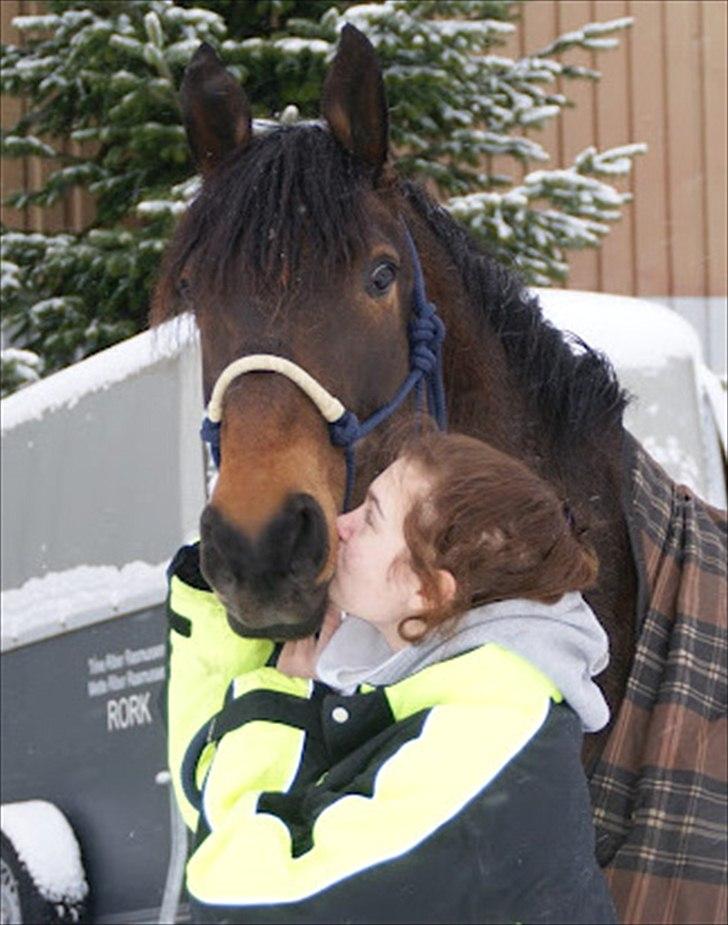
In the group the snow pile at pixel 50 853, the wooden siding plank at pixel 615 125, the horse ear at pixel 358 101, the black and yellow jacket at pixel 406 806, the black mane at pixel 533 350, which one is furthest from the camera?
the wooden siding plank at pixel 615 125

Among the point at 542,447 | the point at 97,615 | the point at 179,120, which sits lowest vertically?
the point at 97,615

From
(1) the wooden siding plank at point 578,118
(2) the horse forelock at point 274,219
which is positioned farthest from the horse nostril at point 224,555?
(1) the wooden siding plank at point 578,118

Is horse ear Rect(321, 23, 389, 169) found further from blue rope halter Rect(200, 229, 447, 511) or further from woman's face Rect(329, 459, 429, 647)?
woman's face Rect(329, 459, 429, 647)

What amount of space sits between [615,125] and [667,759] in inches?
368

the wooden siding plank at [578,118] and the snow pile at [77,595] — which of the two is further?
the wooden siding plank at [578,118]

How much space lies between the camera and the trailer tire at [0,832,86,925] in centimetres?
552

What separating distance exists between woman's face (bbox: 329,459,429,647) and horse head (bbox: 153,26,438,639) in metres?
0.35

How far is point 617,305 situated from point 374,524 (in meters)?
2.76

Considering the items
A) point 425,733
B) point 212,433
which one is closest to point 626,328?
point 212,433

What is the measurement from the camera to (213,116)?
3189mm

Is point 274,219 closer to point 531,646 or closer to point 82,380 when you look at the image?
point 531,646

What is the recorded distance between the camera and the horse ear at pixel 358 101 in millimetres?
3162

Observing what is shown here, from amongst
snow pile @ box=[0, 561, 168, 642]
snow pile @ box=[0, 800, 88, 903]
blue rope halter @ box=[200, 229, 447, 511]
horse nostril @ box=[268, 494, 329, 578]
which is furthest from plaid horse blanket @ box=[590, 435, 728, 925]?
snow pile @ box=[0, 800, 88, 903]

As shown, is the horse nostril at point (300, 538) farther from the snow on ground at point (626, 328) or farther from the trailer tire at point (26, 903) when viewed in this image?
the trailer tire at point (26, 903)
